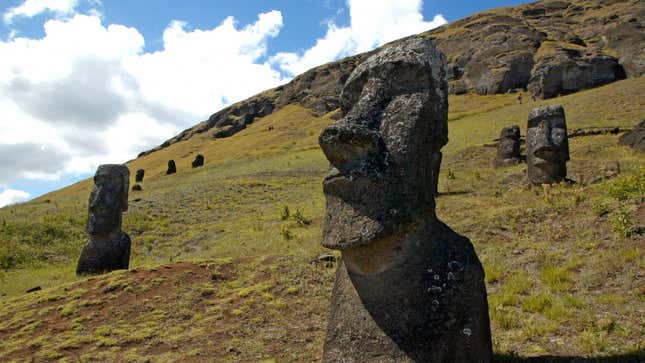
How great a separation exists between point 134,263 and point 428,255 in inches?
542

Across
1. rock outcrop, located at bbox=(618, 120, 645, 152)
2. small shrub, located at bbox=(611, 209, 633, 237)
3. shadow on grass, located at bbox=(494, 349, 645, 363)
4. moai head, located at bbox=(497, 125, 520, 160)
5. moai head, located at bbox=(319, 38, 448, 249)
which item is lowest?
shadow on grass, located at bbox=(494, 349, 645, 363)

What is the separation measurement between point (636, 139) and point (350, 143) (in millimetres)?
23318

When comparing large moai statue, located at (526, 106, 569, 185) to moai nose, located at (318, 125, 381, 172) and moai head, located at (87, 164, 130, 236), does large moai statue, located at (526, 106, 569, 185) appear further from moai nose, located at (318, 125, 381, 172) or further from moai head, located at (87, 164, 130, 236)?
moai nose, located at (318, 125, 381, 172)

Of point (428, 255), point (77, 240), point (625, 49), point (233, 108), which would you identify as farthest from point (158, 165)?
point (428, 255)

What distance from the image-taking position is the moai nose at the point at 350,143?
12.0 feet

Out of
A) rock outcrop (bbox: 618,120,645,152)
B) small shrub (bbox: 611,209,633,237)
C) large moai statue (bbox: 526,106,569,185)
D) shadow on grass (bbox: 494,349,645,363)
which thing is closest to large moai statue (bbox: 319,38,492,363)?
shadow on grass (bbox: 494,349,645,363)

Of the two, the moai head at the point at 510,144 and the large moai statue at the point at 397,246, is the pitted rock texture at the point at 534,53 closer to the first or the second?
the moai head at the point at 510,144

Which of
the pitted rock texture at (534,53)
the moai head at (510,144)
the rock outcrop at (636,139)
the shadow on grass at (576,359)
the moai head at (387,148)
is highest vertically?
the pitted rock texture at (534,53)

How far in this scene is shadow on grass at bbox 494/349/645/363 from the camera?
15.2 feet

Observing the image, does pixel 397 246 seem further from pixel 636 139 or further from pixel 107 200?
pixel 636 139

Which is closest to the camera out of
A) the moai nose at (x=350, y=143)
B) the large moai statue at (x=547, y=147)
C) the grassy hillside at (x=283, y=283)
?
the moai nose at (x=350, y=143)

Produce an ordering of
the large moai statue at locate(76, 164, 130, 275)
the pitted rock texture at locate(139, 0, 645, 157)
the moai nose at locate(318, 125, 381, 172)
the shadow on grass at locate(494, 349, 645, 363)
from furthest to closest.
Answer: the pitted rock texture at locate(139, 0, 645, 157) → the large moai statue at locate(76, 164, 130, 275) → the shadow on grass at locate(494, 349, 645, 363) → the moai nose at locate(318, 125, 381, 172)

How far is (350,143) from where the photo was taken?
367cm

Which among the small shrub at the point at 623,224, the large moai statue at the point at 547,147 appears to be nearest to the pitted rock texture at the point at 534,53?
the large moai statue at the point at 547,147
